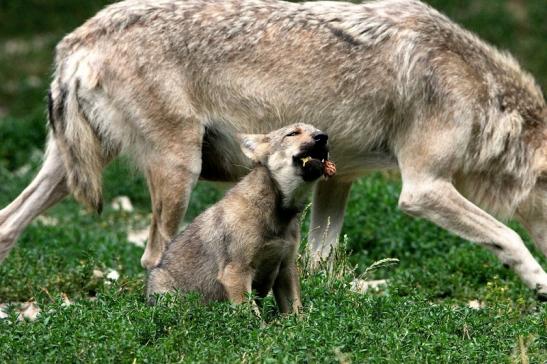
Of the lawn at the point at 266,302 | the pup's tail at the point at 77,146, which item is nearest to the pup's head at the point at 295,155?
the lawn at the point at 266,302

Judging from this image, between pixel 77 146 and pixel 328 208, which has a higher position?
pixel 77 146

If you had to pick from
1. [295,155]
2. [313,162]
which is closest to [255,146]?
[295,155]

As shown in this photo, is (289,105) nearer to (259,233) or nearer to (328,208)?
(328,208)

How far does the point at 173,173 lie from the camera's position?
7.19 metres

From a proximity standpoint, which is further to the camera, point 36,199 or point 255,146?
point 36,199

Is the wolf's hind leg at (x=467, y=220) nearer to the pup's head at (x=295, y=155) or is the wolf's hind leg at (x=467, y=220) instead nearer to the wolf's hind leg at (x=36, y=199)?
the pup's head at (x=295, y=155)

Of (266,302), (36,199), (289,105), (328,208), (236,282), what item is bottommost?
(328,208)

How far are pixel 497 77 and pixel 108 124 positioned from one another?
2.61 m

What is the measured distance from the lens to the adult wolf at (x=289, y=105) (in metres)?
7.25

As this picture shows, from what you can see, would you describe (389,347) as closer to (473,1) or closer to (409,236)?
(409,236)

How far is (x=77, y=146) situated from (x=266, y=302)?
77.6 inches

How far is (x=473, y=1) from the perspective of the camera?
17359 mm

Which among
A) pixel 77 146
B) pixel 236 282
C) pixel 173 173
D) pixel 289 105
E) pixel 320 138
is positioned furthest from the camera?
pixel 289 105

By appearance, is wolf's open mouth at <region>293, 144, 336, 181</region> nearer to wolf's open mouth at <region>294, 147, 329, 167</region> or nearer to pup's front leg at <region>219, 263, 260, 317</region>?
wolf's open mouth at <region>294, 147, 329, 167</region>
